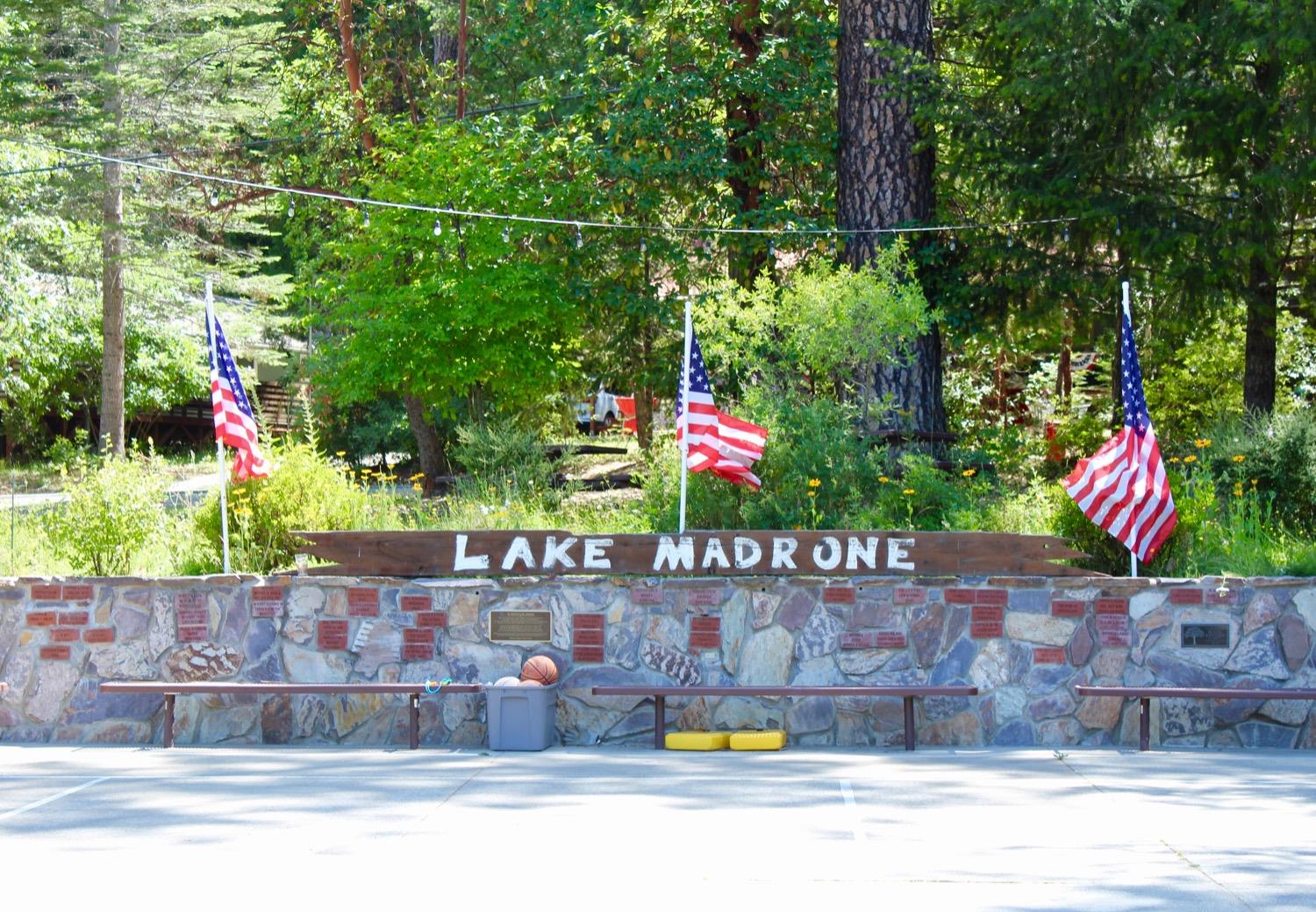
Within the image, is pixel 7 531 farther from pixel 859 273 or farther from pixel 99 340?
pixel 99 340

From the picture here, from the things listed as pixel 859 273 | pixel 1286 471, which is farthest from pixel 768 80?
pixel 1286 471

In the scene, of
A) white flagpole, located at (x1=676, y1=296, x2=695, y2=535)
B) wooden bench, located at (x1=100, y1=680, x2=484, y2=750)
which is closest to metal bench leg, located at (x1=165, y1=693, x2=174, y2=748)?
wooden bench, located at (x1=100, y1=680, x2=484, y2=750)

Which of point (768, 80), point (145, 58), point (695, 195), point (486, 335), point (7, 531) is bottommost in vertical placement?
point (7, 531)

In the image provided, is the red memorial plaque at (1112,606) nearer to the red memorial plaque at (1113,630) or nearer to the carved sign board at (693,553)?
the red memorial plaque at (1113,630)

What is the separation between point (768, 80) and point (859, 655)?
10184 millimetres

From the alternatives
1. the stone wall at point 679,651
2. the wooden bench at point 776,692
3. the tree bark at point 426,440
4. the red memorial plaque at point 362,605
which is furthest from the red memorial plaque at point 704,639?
the tree bark at point 426,440

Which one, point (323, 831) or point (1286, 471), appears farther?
point (1286, 471)

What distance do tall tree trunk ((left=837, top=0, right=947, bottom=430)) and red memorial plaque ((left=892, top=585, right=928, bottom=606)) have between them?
6.27 m

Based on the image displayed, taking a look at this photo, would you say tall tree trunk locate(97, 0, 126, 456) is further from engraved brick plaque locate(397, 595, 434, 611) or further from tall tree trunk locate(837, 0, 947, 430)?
engraved brick plaque locate(397, 595, 434, 611)

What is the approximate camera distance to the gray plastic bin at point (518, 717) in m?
11.1

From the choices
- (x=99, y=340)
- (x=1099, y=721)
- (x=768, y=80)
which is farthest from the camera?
(x=99, y=340)

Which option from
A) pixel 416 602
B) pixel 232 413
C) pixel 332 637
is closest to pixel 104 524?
pixel 232 413

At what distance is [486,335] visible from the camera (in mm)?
20031

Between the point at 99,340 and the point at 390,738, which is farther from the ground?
the point at 99,340
